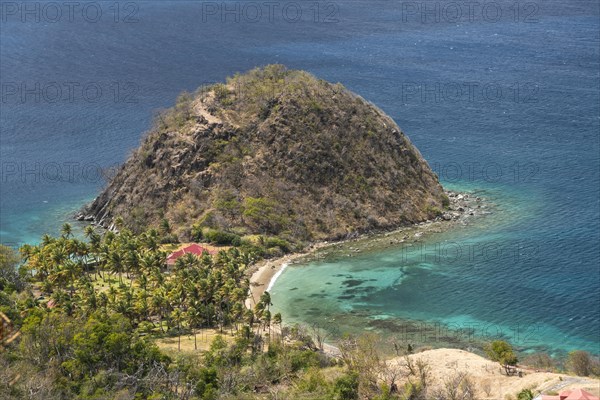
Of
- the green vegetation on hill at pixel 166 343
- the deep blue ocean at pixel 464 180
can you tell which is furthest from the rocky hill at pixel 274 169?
the green vegetation on hill at pixel 166 343

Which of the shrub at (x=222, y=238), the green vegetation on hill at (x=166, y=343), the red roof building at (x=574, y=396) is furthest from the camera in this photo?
the shrub at (x=222, y=238)

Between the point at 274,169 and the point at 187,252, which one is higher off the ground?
the point at 274,169

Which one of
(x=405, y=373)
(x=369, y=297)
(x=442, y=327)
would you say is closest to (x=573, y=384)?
(x=405, y=373)

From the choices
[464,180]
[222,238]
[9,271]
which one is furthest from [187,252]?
[464,180]

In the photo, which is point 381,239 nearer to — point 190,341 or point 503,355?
point 190,341

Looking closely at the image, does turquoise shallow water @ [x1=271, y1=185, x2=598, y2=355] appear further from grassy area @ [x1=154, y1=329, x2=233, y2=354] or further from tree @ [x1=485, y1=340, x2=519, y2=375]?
grassy area @ [x1=154, y1=329, x2=233, y2=354]

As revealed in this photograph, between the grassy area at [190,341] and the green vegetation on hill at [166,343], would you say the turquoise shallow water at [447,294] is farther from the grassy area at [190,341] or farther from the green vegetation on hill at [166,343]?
the grassy area at [190,341]
